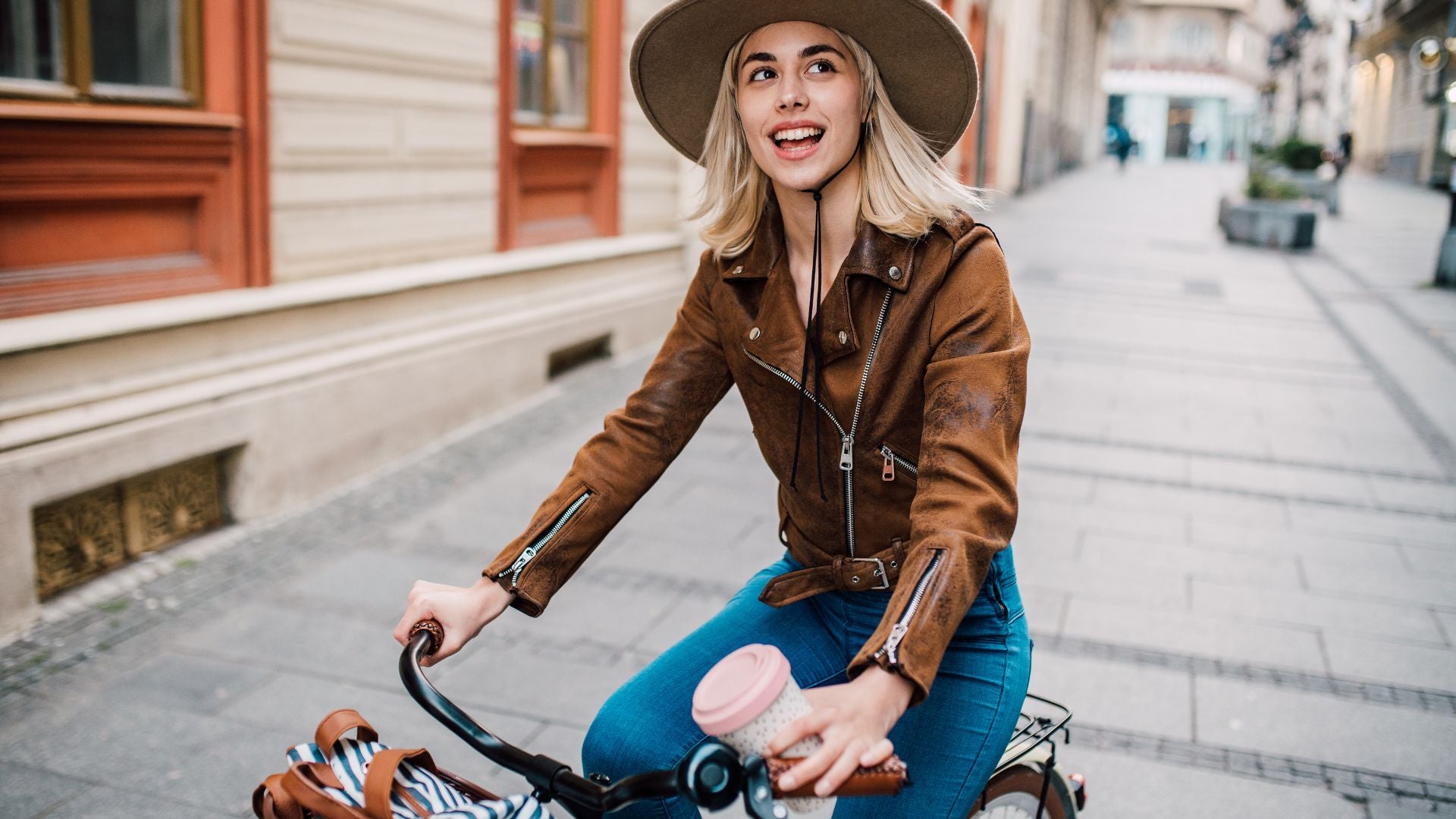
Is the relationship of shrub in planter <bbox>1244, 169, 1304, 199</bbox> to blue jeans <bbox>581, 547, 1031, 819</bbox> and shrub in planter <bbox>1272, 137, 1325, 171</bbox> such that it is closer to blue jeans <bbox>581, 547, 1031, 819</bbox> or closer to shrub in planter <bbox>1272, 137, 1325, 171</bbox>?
shrub in planter <bbox>1272, 137, 1325, 171</bbox>

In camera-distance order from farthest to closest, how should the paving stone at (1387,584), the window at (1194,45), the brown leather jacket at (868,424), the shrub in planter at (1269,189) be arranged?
the window at (1194,45) < the shrub in planter at (1269,189) < the paving stone at (1387,584) < the brown leather jacket at (868,424)

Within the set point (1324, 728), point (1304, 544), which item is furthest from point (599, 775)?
point (1304, 544)

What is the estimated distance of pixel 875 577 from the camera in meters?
→ 1.92

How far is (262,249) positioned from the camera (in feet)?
17.8

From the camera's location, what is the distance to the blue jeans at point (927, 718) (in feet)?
5.90

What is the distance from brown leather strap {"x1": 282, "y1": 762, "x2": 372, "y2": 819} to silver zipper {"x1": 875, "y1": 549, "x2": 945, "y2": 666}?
0.60 meters

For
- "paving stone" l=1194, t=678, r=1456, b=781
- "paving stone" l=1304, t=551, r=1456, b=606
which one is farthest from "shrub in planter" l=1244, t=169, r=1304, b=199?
"paving stone" l=1194, t=678, r=1456, b=781

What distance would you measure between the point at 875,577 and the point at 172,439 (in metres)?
3.71

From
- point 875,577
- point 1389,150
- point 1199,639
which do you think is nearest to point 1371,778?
point 1199,639

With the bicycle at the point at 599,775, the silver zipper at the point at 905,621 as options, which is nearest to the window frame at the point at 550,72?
the bicycle at the point at 599,775

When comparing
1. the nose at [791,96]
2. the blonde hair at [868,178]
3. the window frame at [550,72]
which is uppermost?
the window frame at [550,72]

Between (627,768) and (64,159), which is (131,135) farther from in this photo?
(627,768)

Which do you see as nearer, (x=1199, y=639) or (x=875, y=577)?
(x=875, y=577)

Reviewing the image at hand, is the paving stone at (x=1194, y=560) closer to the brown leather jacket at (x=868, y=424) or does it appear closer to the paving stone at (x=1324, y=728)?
the paving stone at (x=1324, y=728)
